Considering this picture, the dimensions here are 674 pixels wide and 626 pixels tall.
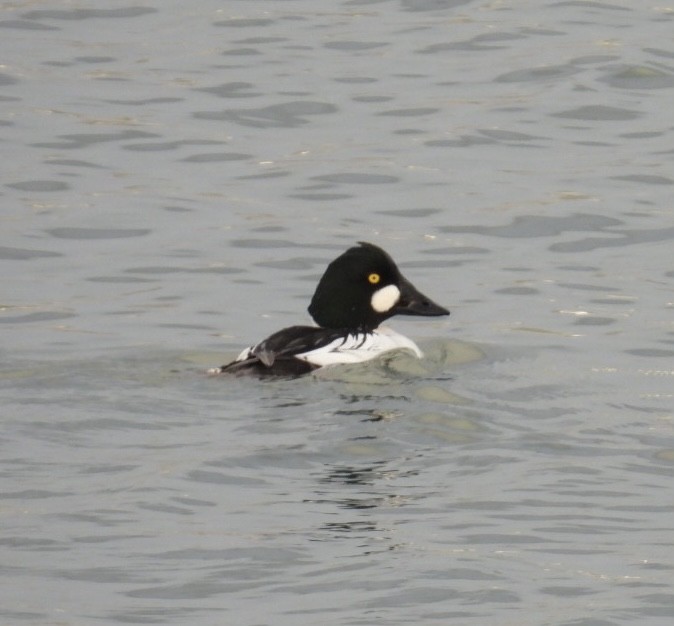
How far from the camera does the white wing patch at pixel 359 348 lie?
10680 mm

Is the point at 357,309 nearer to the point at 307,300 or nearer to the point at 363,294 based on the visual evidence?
the point at 363,294

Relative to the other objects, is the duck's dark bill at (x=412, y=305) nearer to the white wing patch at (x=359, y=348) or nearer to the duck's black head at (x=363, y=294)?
the duck's black head at (x=363, y=294)

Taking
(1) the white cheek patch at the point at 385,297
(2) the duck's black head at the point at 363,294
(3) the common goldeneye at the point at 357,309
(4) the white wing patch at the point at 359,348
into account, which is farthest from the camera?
(1) the white cheek patch at the point at 385,297

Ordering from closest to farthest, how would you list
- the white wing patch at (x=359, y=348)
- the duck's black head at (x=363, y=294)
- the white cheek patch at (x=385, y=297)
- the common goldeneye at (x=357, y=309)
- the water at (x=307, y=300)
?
the water at (x=307, y=300), the white wing patch at (x=359, y=348), the common goldeneye at (x=357, y=309), the duck's black head at (x=363, y=294), the white cheek patch at (x=385, y=297)

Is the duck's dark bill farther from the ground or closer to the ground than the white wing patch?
farther from the ground

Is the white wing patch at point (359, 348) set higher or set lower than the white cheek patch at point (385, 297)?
lower

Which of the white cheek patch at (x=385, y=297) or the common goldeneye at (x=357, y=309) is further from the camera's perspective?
the white cheek patch at (x=385, y=297)

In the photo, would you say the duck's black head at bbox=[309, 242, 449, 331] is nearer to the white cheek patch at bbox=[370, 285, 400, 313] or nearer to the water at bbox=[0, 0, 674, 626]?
the white cheek patch at bbox=[370, 285, 400, 313]

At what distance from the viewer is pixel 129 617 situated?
685 centimetres

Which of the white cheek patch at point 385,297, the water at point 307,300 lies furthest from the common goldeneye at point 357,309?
the water at point 307,300

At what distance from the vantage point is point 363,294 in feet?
37.2

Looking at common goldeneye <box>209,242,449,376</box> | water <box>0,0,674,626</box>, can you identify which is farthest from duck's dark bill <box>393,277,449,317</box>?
water <box>0,0,674,626</box>

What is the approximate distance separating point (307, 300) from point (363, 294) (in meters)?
1.61

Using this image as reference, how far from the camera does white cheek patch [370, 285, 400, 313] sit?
37.3 feet
